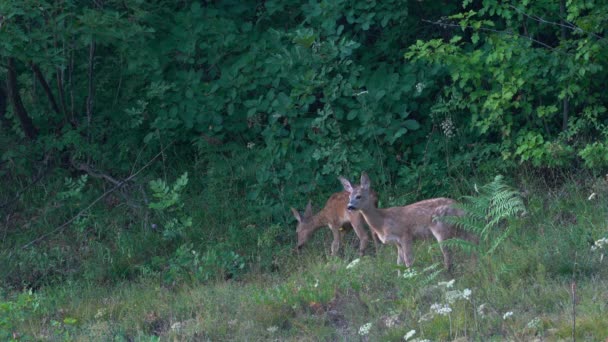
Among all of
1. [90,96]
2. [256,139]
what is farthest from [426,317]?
[90,96]

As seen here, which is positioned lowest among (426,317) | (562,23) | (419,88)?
(426,317)

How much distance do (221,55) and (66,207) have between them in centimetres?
282

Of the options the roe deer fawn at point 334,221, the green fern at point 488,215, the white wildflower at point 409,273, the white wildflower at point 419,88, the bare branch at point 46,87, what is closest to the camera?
the white wildflower at point 409,273

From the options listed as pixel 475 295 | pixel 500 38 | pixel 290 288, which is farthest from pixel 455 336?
pixel 500 38

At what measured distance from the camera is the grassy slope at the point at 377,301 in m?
7.73

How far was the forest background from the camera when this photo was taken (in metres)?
10.1

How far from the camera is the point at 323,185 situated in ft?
41.3

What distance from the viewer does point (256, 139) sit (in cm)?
1362

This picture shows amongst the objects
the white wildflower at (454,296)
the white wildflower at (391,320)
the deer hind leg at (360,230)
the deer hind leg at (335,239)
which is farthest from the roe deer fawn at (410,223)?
the white wildflower at (454,296)

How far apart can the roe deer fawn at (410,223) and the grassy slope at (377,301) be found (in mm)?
197

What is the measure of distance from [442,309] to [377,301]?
1.30 m

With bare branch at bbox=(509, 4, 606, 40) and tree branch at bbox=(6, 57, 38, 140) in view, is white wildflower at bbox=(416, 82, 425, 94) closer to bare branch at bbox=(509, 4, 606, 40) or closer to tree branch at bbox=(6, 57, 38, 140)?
bare branch at bbox=(509, 4, 606, 40)

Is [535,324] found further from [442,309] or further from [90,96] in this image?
[90,96]

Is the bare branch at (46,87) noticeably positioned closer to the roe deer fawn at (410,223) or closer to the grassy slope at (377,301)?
the grassy slope at (377,301)
